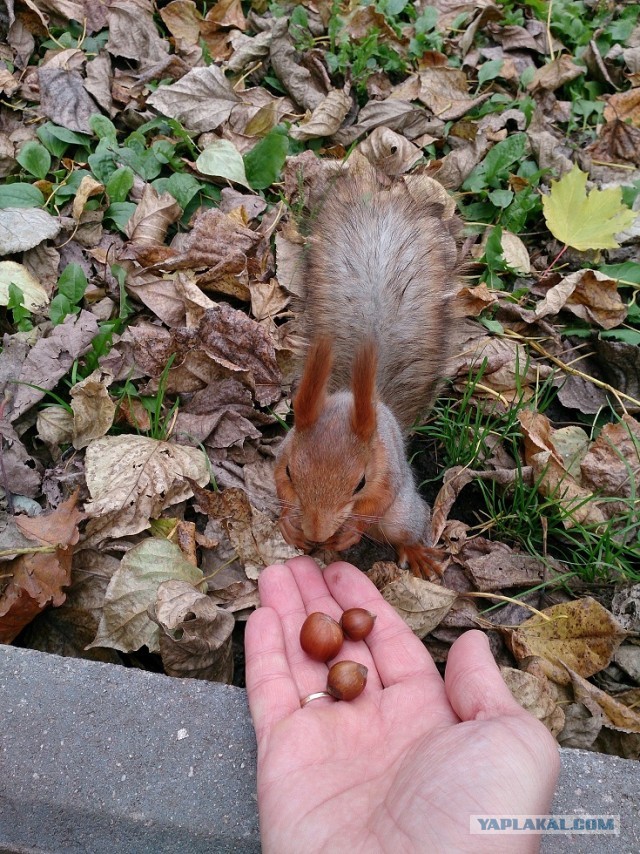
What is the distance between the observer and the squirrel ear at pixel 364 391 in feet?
4.09

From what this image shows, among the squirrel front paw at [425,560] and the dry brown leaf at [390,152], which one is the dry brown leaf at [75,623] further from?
the dry brown leaf at [390,152]

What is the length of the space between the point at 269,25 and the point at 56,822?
8.91ft

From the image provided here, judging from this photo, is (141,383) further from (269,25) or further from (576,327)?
(269,25)

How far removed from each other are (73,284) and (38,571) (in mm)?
857

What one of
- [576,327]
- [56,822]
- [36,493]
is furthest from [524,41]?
[56,822]

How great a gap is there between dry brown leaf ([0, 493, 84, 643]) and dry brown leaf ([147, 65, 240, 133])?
59.2 inches

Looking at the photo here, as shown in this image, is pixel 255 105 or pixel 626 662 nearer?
pixel 626 662

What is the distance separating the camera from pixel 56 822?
109cm

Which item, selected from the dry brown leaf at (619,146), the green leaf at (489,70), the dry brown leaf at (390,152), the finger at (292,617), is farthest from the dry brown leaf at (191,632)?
the green leaf at (489,70)

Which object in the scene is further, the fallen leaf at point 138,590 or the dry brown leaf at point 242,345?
the dry brown leaf at point 242,345

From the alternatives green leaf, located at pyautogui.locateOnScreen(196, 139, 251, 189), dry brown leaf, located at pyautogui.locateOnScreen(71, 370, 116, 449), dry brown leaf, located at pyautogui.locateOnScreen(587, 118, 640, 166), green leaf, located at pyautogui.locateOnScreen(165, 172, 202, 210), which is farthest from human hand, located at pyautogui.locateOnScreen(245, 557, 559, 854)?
dry brown leaf, located at pyautogui.locateOnScreen(587, 118, 640, 166)

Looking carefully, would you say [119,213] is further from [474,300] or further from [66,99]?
[474,300]

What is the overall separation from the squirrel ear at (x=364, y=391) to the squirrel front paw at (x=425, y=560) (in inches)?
18.1

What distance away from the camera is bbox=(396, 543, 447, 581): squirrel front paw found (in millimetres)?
1680
